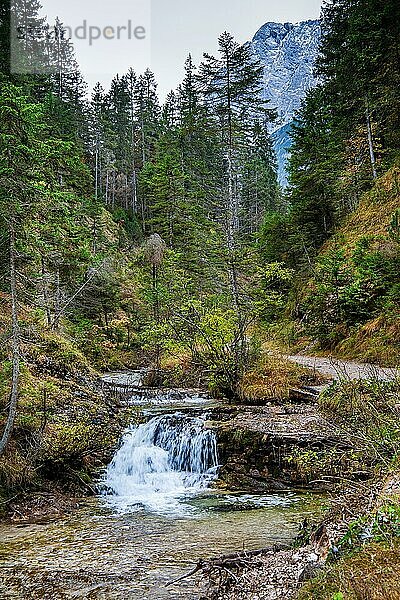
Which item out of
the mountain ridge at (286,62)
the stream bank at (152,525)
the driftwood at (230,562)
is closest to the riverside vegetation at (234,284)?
the stream bank at (152,525)

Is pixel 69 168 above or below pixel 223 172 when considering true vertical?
above

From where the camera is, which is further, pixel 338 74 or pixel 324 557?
pixel 338 74

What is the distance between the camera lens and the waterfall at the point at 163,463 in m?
10.9

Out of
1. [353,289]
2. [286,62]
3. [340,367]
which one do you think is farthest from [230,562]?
[286,62]

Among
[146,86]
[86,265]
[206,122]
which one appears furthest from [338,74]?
[146,86]

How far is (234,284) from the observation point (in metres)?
15.9

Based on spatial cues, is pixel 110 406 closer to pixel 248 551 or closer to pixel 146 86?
pixel 248 551

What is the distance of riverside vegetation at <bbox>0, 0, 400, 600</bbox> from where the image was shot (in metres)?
9.19

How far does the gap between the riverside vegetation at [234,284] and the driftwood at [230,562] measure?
1455 millimetres

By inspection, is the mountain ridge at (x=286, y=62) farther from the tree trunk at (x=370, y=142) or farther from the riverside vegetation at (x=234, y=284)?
the tree trunk at (x=370, y=142)

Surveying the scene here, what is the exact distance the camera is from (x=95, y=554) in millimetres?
7078

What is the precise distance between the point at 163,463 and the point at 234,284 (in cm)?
618

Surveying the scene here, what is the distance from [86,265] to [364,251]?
37.3 feet

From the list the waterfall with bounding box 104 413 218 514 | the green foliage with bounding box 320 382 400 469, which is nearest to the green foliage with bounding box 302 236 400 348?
the green foliage with bounding box 320 382 400 469
